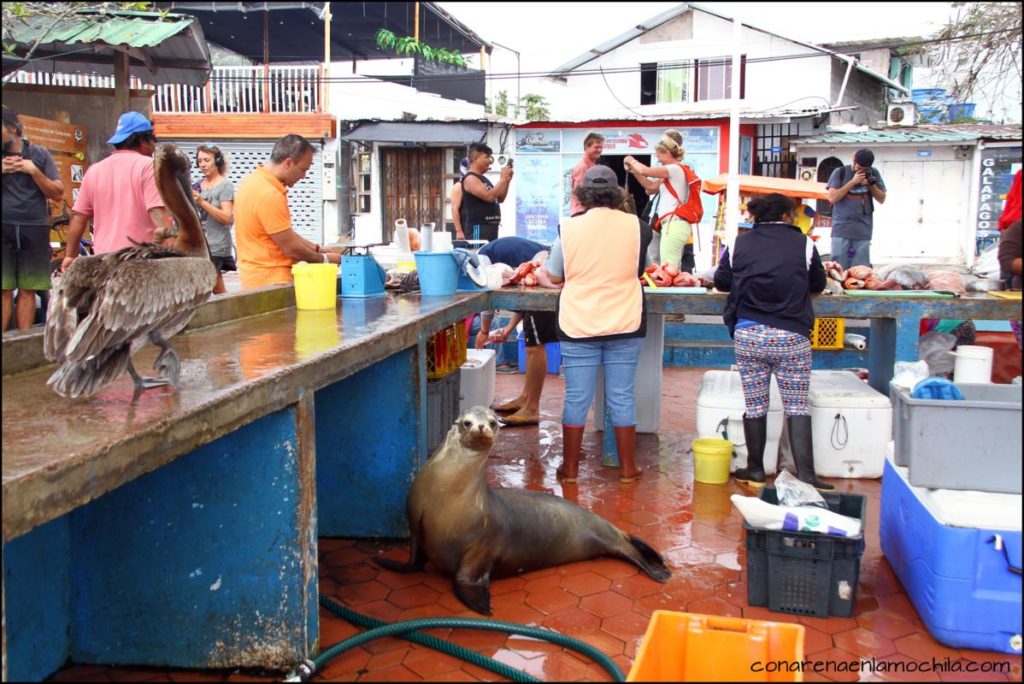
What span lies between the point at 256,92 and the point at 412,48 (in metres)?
3.63

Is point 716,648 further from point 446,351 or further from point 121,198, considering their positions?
point 121,198

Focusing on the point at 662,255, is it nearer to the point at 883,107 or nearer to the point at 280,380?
the point at 280,380

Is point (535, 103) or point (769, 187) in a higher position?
point (535, 103)

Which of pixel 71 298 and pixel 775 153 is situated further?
pixel 775 153

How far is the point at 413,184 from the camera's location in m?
20.4

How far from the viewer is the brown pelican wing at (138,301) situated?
279 cm

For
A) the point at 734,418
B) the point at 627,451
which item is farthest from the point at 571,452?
the point at 734,418

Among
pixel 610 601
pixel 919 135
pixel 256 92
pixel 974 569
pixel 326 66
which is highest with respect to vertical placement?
pixel 326 66

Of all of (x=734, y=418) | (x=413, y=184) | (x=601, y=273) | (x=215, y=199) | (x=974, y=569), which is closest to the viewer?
(x=974, y=569)

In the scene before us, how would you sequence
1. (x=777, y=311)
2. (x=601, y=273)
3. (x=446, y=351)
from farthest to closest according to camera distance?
(x=446, y=351) → (x=601, y=273) → (x=777, y=311)

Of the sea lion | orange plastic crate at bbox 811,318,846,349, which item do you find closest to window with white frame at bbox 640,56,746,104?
orange plastic crate at bbox 811,318,846,349

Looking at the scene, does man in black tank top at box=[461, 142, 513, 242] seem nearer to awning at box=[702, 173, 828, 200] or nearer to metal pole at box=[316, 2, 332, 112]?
awning at box=[702, 173, 828, 200]

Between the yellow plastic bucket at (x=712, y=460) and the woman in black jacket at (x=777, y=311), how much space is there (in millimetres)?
351

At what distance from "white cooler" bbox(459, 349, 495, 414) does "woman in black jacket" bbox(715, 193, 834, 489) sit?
209 cm
